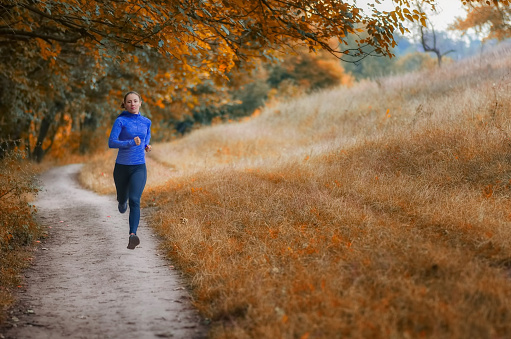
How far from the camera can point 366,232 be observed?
5.45 metres

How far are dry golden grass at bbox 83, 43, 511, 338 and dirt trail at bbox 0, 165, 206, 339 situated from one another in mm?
297

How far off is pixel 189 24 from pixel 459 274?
454 cm

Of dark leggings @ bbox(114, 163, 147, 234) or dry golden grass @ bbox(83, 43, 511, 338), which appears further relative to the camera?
dark leggings @ bbox(114, 163, 147, 234)

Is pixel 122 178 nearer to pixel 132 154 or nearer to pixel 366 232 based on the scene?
pixel 132 154

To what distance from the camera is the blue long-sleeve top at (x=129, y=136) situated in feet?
19.6

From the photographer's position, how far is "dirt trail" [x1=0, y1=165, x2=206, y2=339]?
409cm

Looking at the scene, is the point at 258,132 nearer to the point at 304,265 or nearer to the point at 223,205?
the point at 223,205

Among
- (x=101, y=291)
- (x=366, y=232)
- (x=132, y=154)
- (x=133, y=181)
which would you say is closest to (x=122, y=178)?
(x=133, y=181)

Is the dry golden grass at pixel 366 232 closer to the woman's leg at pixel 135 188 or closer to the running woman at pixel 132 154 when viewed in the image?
the woman's leg at pixel 135 188

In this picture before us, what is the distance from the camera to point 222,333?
145 inches

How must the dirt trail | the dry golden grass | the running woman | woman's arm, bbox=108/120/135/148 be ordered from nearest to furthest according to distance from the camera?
the dry golden grass < the dirt trail < woman's arm, bbox=108/120/135/148 < the running woman

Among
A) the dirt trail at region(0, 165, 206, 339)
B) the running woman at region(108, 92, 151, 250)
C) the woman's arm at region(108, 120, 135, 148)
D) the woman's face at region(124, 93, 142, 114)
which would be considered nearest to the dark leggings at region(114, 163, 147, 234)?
the running woman at region(108, 92, 151, 250)

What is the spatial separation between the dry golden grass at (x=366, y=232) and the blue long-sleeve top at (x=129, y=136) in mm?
1321

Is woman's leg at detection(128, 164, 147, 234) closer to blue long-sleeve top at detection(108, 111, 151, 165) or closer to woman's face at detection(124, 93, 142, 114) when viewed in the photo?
blue long-sleeve top at detection(108, 111, 151, 165)
